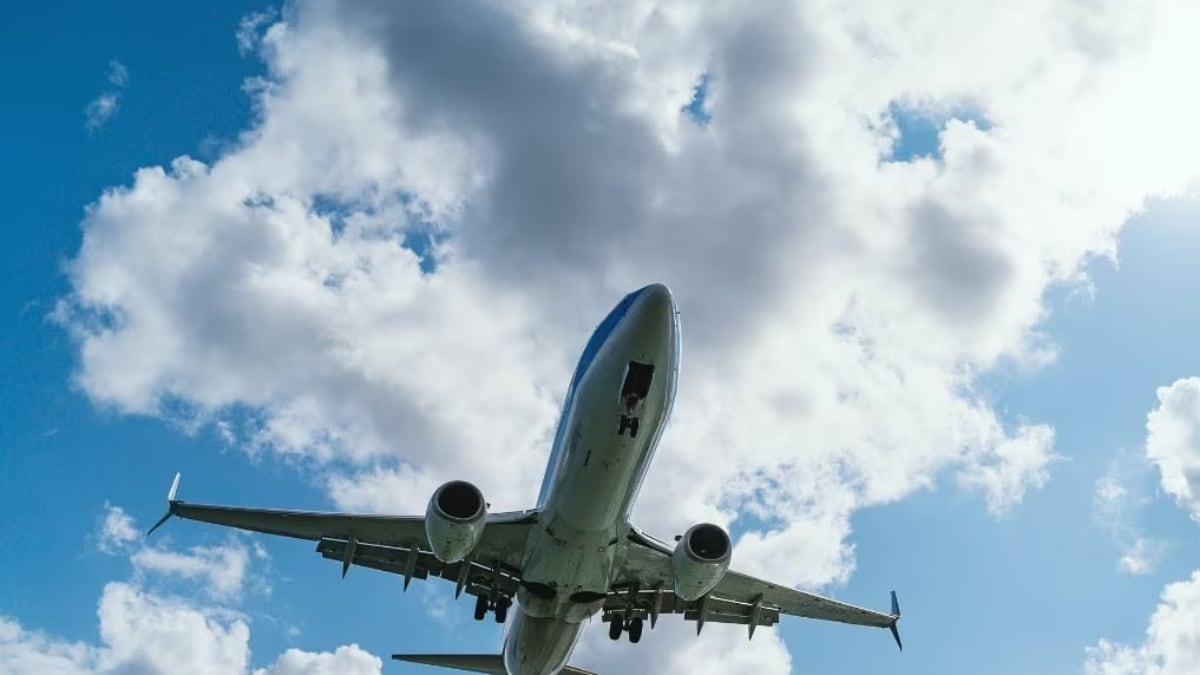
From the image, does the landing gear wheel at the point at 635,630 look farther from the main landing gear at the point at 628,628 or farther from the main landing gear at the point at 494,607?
the main landing gear at the point at 494,607

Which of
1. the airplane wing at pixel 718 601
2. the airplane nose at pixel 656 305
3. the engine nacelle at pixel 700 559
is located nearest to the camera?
the airplane nose at pixel 656 305

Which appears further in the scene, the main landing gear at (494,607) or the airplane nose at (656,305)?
the main landing gear at (494,607)

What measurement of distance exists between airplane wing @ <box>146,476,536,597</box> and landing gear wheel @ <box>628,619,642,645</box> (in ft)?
12.0

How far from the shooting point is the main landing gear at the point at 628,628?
83.9 feet

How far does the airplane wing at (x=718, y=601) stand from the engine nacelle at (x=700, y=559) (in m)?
2.75

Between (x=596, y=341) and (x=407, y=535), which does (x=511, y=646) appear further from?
(x=596, y=341)

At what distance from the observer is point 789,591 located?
27.1 metres

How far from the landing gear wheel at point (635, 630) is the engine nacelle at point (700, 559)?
536 centimetres

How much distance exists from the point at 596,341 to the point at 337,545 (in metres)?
10.7

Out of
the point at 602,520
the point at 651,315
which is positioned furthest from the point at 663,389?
the point at 602,520

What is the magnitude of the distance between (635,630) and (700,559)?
6.71 m

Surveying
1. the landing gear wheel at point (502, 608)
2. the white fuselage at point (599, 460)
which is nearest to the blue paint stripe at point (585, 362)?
the white fuselage at point (599, 460)

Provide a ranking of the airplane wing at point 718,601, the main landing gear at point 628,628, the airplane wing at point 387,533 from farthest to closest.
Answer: the main landing gear at point 628,628, the airplane wing at point 718,601, the airplane wing at point 387,533

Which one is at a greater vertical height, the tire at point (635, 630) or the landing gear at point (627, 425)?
the landing gear at point (627, 425)
